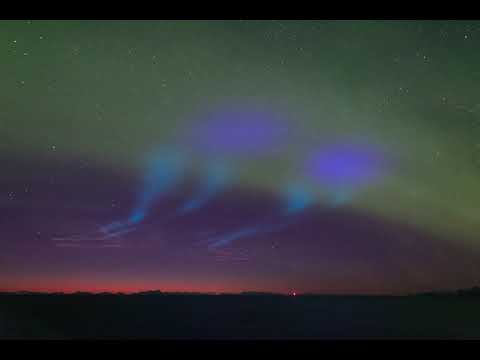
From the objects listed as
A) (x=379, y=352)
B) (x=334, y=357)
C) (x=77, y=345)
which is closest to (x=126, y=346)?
(x=77, y=345)

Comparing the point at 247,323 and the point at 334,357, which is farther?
the point at 247,323

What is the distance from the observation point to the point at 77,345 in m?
3.54
